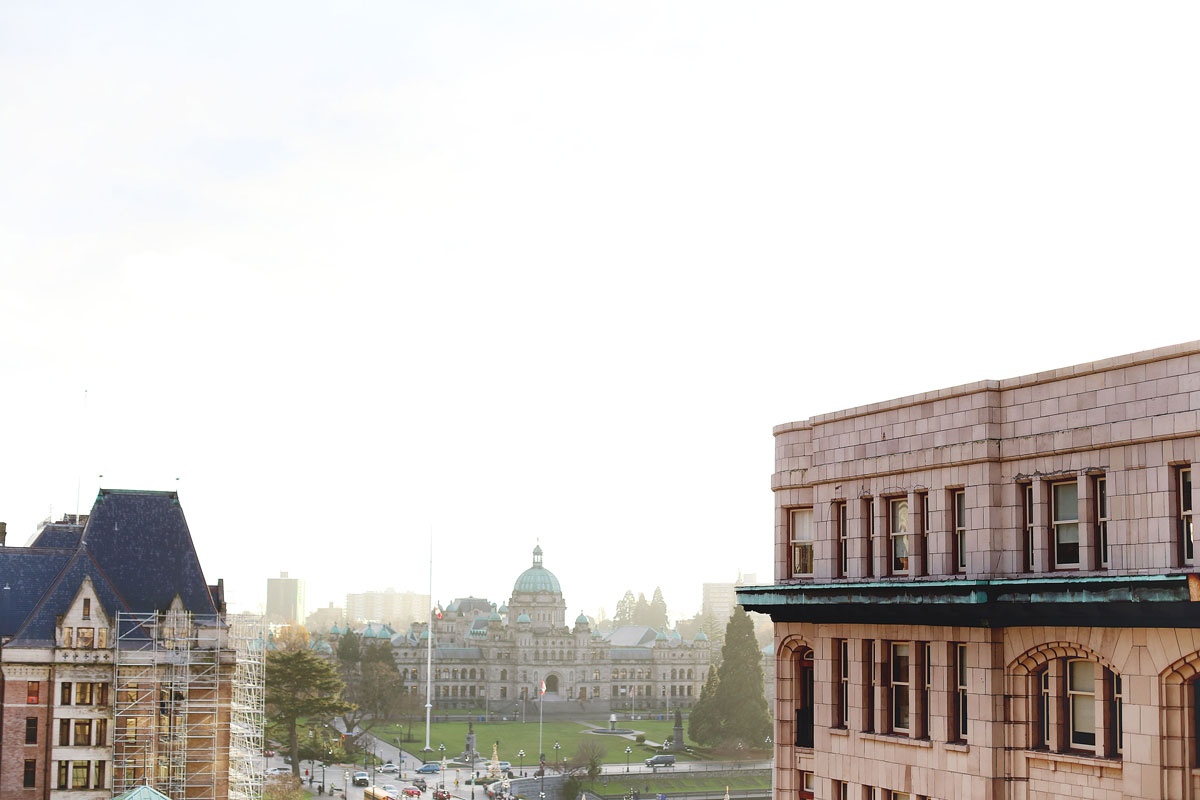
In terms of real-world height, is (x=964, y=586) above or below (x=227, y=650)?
above

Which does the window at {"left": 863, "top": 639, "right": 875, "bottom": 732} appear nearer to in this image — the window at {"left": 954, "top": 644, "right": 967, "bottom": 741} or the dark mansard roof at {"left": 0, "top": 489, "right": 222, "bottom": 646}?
the window at {"left": 954, "top": 644, "right": 967, "bottom": 741}

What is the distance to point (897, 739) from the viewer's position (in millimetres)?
29766

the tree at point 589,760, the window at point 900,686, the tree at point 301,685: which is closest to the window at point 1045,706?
the window at point 900,686

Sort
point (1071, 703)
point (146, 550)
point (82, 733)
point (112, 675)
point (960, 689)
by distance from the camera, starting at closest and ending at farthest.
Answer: point (1071, 703)
point (960, 689)
point (82, 733)
point (112, 675)
point (146, 550)

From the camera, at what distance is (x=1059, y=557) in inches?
1040

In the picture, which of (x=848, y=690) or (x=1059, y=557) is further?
(x=848, y=690)

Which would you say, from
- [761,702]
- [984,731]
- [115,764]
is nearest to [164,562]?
[115,764]

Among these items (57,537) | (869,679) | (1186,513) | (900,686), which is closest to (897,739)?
(900,686)

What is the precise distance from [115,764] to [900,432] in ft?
153

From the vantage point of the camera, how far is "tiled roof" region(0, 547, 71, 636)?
63.5 m

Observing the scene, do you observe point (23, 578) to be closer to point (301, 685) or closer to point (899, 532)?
point (301, 685)

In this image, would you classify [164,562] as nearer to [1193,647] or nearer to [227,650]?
[227,650]

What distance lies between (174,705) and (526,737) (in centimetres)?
9947

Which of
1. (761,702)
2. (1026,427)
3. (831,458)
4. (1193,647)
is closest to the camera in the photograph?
(1193,647)
